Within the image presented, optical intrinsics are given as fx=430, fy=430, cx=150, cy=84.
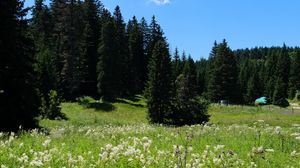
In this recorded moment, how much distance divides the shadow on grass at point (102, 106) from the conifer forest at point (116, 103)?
0.15m

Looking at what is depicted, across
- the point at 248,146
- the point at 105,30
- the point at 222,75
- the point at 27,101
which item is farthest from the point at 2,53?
the point at 222,75

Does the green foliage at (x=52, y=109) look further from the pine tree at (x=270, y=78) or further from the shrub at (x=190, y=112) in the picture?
the pine tree at (x=270, y=78)

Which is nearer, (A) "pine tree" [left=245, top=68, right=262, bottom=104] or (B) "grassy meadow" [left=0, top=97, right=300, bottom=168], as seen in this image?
(B) "grassy meadow" [left=0, top=97, right=300, bottom=168]

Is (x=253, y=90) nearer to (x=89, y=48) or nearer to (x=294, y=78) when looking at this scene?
(x=294, y=78)

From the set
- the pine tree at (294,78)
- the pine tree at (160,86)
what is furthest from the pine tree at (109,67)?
the pine tree at (294,78)

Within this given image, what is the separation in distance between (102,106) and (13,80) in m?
37.5

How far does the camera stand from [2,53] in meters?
24.9

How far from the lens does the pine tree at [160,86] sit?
161 ft

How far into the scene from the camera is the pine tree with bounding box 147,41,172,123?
49.1m

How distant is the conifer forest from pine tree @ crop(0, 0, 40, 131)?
0.19 ft

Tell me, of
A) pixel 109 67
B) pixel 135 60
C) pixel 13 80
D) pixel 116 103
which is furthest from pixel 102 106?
pixel 13 80

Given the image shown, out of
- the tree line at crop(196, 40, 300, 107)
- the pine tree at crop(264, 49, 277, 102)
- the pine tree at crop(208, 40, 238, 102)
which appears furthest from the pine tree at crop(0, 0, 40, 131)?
the pine tree at crop(264, 49, 277, 102)

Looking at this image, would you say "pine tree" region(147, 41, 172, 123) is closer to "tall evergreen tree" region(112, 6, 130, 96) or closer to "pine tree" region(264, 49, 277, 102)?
"tall evergreen tree" region(112, 6, 130, 96)

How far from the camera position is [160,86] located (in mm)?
50281
